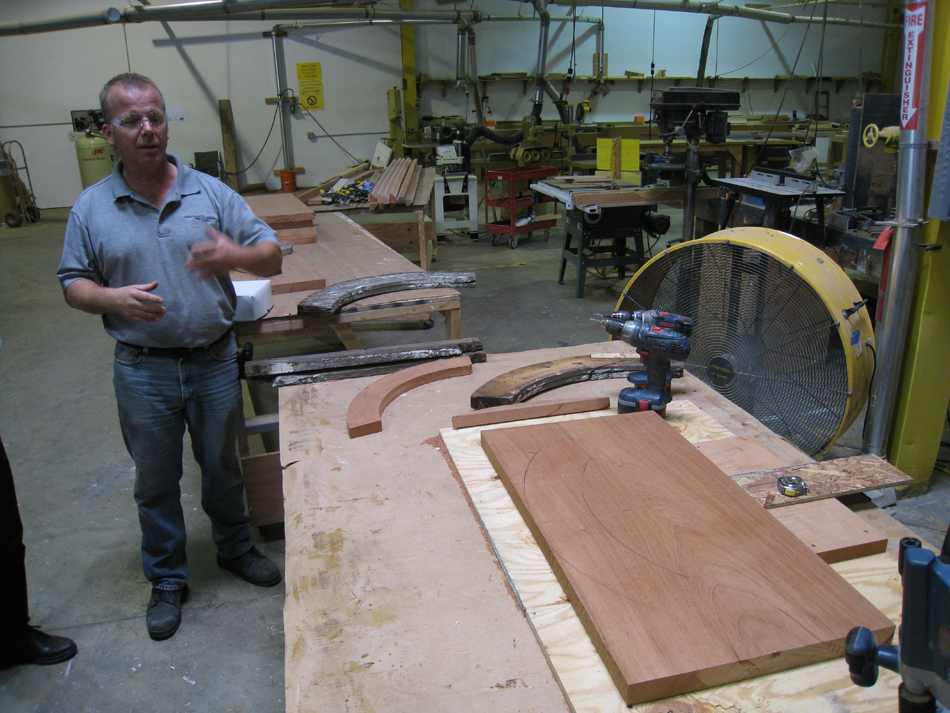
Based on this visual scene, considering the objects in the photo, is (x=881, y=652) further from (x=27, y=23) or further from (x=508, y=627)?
(x=27, y=23)

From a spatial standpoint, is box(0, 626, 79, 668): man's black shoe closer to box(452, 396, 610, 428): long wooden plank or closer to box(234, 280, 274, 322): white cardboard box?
box(234, 280, 274, 322): white cardboard box

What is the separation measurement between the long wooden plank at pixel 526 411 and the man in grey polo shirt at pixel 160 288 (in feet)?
2.28

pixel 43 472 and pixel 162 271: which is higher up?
pixel 162 271

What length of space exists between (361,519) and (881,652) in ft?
2.69

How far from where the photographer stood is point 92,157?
7.91m

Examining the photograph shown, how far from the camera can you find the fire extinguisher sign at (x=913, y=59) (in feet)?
7.09

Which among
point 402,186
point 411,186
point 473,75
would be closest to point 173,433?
point 402,186

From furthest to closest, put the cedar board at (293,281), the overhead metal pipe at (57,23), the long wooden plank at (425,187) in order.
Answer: the overhead metal pipe at (57,23), the long wooden plank at (425,187), the cedar board at (293,281)

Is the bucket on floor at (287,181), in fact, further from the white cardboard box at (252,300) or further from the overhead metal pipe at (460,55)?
the white cardboard box at (252,300)

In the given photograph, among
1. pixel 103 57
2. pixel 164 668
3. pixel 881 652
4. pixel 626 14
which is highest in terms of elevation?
pixel 626 14

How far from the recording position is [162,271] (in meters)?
1.79

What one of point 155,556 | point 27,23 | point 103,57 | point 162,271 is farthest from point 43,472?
point 103,57

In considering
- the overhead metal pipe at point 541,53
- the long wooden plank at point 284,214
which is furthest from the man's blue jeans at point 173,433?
the overhead metal pipe at point 541,53

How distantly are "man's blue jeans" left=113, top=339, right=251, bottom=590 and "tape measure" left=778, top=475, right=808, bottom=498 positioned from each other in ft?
4.86
